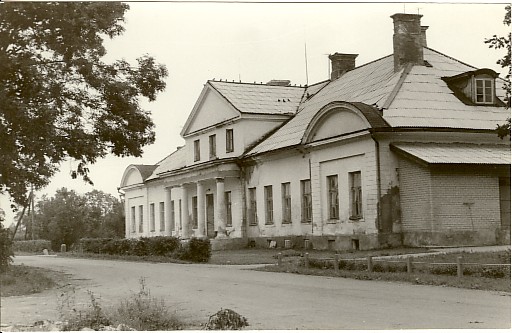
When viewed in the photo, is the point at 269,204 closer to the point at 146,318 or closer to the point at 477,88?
the point at 477,88

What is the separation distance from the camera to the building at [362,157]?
25297 millimetres

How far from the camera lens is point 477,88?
2747 cm

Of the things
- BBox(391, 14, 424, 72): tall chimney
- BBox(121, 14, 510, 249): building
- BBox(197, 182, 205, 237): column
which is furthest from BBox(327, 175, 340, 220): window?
BBox(197, 182, 205, 237): column

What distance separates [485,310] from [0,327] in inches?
313

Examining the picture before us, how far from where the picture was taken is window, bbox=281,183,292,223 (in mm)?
32978

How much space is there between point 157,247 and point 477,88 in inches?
534

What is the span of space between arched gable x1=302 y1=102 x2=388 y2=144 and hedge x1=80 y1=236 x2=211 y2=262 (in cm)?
668

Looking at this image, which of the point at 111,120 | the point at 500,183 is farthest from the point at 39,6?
the point at 500,183

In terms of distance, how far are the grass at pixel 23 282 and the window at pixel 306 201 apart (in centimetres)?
1396

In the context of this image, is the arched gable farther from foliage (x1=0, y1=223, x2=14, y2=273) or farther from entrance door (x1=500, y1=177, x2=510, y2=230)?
foliage (x1=0, y1=223, x2=14, y2=273)

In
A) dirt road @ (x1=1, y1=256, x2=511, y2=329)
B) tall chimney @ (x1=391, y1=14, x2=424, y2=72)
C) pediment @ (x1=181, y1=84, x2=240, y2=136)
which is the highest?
tall chimney @ (x1=391, y1=14, x2=424, y2=72)

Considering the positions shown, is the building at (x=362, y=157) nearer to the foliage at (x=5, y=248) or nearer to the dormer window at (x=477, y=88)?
the dormer window at (x=477, y=88)

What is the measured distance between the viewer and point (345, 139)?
91.0ft

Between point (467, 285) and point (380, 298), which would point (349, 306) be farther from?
point (467, 285)
